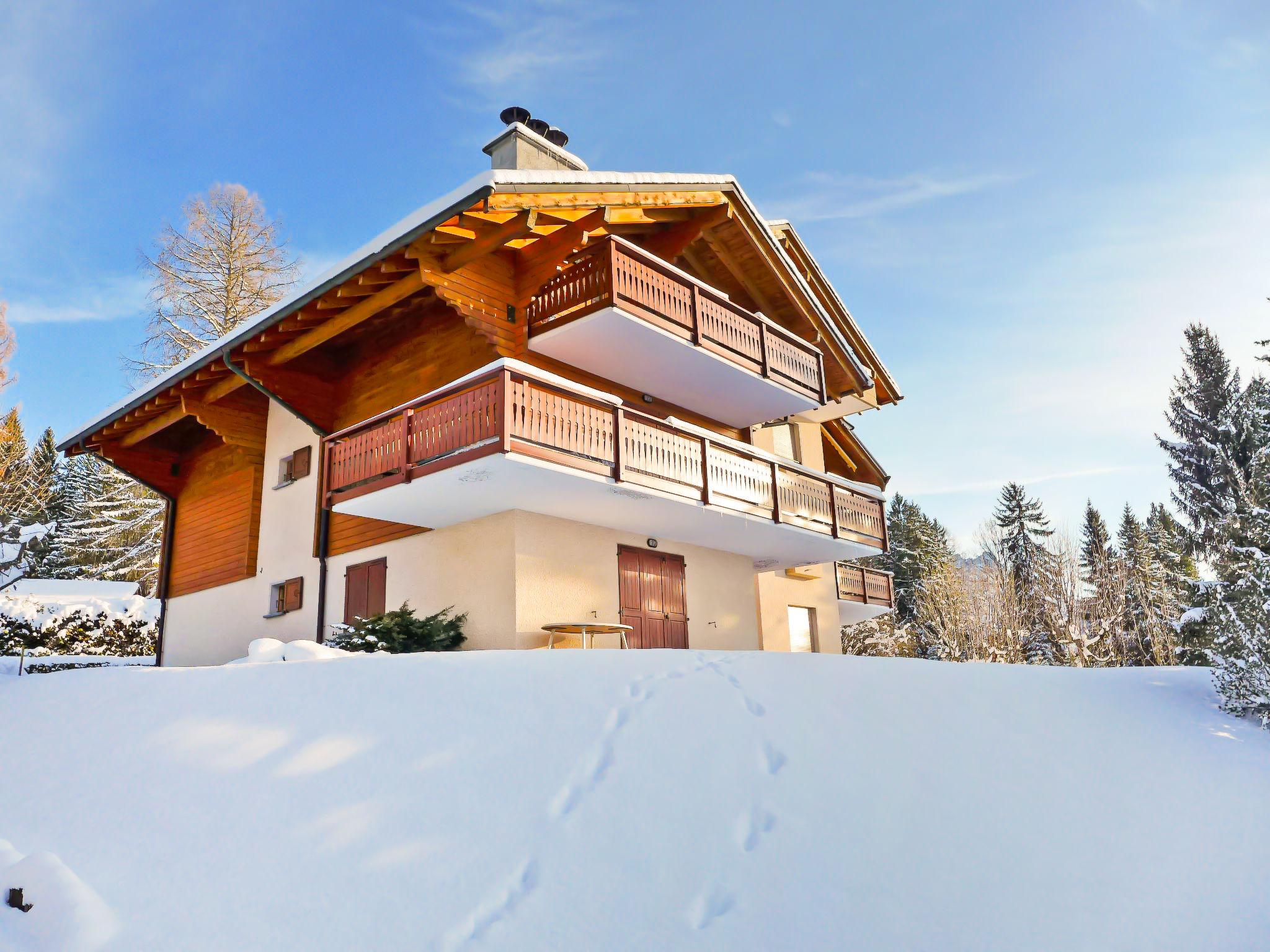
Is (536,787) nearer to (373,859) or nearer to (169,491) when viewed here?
(373,859)

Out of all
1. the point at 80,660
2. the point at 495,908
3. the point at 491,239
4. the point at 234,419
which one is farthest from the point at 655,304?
the point at 80,660

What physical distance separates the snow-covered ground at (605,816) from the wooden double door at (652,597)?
6569 millimetres

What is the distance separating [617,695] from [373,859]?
3267 mm

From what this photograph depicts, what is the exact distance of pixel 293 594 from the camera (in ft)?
56.3

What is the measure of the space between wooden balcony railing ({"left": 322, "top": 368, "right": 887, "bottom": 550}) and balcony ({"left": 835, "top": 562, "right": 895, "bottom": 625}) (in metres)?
8.52

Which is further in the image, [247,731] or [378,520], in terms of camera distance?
[378,520]

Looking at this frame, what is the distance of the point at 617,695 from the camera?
830 centimetres

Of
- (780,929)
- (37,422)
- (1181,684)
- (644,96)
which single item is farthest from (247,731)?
(37,422)

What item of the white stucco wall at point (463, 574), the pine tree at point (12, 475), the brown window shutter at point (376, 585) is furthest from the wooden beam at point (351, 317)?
the pine tree at point (12, 475)

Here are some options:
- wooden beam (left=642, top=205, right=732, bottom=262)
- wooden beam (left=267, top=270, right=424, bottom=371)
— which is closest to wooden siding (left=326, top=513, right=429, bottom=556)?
wooden beam (left=267, top=270, right=424, bottom=371)

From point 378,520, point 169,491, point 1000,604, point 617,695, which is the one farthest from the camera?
point 1000,604

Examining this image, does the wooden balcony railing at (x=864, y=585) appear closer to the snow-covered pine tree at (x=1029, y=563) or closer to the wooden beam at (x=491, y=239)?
the snow-covered pine tree at (x=1029, y=563)

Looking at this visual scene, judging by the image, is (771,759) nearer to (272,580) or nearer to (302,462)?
(302,462)

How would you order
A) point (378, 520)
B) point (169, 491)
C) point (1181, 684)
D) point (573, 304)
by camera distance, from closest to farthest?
point (1181, 684), point (573, 304), point (378, 520), point (169, 491)
